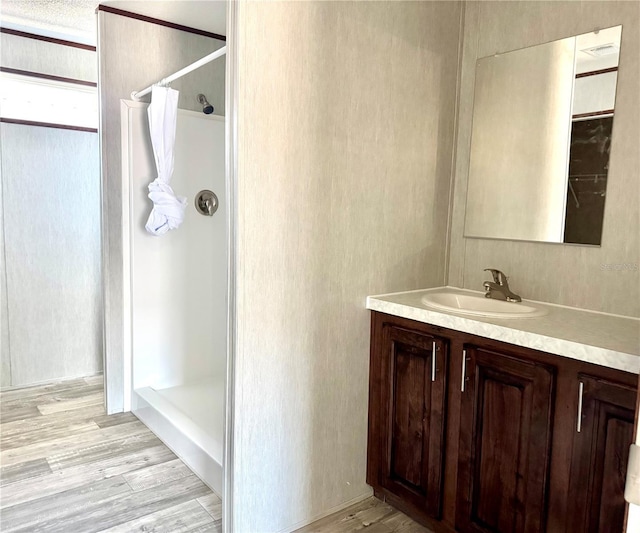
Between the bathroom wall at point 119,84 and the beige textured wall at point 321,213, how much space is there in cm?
155

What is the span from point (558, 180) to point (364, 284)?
2.95 ft

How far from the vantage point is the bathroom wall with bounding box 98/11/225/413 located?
2.90m

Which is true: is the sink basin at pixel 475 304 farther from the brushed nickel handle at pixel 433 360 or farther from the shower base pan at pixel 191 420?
the shower base pan at pixel 191 420

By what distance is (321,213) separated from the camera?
1930mm

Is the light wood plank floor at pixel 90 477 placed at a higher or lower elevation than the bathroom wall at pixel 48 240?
lower

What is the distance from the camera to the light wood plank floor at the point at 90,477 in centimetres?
204

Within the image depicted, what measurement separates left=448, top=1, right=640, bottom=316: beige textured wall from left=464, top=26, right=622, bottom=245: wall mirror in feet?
0.12

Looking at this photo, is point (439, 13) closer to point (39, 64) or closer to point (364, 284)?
point (364, 284)

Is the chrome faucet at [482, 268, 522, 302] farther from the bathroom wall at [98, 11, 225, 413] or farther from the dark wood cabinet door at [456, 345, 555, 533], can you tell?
the bathroom wall at [98, 11, 225, 413]

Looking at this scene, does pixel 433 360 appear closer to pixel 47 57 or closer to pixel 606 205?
pixel 606 205

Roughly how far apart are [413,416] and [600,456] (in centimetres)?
71

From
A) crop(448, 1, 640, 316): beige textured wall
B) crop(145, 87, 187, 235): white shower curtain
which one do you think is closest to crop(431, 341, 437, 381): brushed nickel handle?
crop(448, 1, 640, 316): beige textured wall

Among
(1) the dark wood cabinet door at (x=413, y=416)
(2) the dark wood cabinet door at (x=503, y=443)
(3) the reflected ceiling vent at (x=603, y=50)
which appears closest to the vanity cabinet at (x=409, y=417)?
(1) the dark wood cabinet door at (x=413, y=416)

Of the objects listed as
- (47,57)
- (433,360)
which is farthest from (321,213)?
(47,57)
